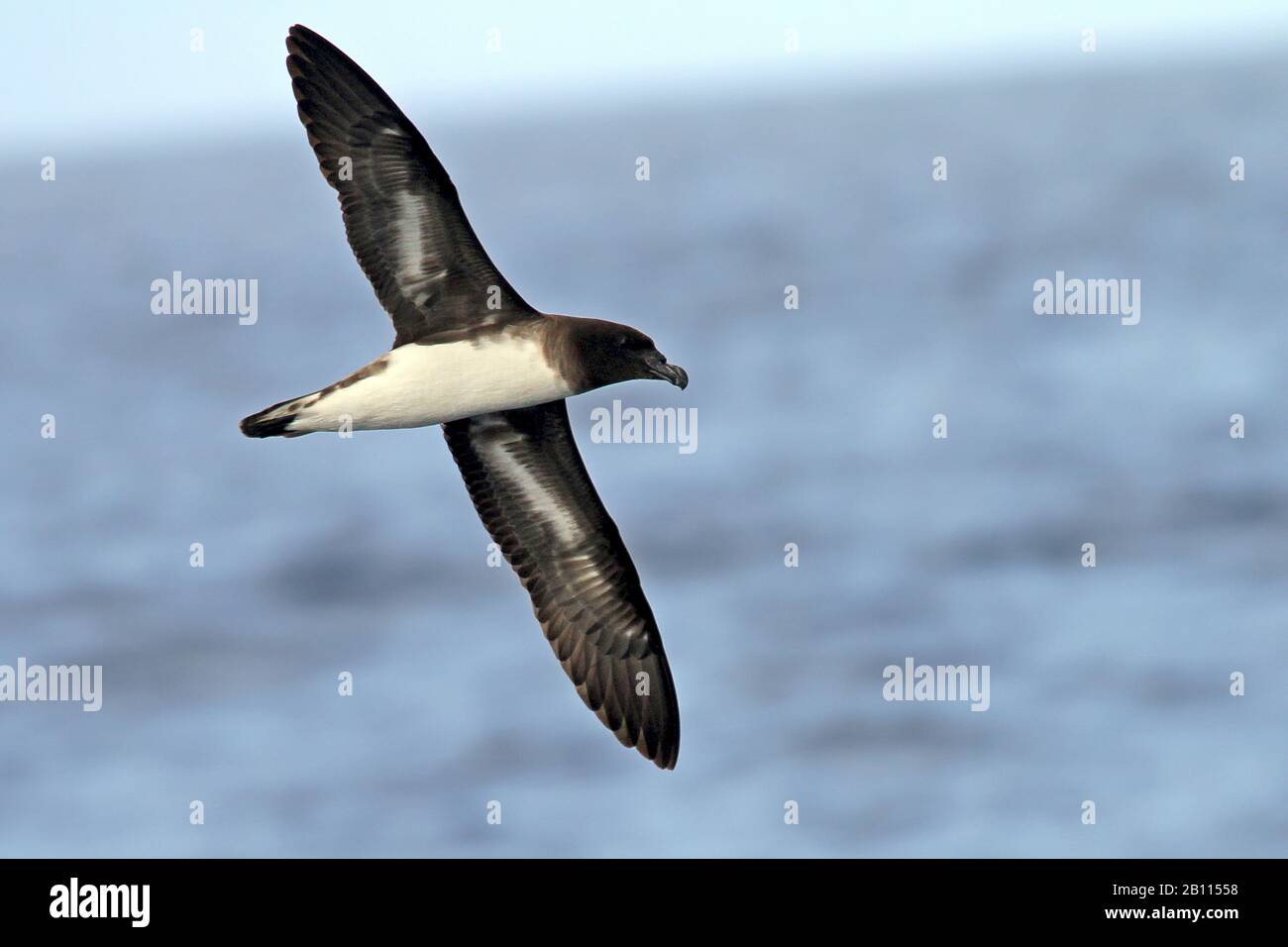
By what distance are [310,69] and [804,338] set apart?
72.5 metres

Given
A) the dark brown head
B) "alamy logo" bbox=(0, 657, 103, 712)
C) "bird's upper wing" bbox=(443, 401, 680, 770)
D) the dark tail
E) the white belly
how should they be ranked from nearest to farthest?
the dark tail < the white belly < the dark brown head < "bird's upper wing" bbox=(443, 401, 680, 770) < "alamy logo" bbox=(0, 657, 103, 712)

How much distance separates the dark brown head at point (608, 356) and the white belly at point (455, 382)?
0.18 meters

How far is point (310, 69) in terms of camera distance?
13102mm

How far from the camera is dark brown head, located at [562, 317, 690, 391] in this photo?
42.8 ft

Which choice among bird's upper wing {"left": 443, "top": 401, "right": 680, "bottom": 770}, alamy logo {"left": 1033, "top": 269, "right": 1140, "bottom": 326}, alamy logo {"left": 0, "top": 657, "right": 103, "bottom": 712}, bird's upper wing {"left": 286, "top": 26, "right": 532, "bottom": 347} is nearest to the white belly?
bird's upper wing {"left": 286, "top": 26, "right": 532, "bottom": 347}

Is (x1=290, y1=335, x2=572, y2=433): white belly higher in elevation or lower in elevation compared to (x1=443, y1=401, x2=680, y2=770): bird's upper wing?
higher

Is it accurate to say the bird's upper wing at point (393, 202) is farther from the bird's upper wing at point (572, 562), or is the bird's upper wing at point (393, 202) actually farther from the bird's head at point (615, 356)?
the bird's upper wing at point (572, 562)

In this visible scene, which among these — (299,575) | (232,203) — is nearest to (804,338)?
(299,575)

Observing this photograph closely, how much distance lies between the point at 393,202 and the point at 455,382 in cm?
129

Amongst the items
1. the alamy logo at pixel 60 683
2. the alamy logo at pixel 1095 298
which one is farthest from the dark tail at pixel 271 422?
the alamy logo at pixel 1095 298

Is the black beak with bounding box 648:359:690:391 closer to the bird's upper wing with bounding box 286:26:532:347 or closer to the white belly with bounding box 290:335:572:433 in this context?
the white belly with bounding box 290:335:572:433

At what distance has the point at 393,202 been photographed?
1320cm

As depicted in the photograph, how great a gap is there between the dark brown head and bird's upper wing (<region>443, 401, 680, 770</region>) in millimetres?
1285

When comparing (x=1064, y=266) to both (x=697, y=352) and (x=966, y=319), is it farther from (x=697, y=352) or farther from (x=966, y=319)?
(x=697, y=352)
